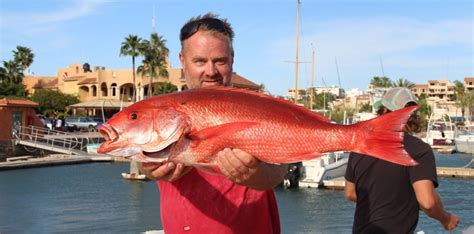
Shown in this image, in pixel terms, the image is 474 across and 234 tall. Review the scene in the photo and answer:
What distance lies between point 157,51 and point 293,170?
122 ft

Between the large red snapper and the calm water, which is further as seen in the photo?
the calm water

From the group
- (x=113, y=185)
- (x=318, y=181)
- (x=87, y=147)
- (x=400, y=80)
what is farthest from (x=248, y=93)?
(x=400, y=80)

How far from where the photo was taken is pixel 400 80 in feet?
284

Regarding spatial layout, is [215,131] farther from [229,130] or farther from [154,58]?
[154,58]

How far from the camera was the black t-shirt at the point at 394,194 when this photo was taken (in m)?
3.68

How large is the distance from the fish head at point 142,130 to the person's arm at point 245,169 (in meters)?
0.19

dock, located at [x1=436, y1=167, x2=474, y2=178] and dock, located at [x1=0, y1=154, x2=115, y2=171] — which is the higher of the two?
dock, located at [x1=436, y1=167, x2=474, y2=178]

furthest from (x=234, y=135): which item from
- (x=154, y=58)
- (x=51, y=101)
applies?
(x=51, y=101)

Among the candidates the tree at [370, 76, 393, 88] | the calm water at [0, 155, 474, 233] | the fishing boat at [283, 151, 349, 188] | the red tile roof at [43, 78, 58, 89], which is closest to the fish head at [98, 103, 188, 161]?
the calm water at [0, 155, 474, 233]

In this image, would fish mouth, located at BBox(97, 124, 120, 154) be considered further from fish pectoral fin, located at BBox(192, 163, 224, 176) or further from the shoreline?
the shoreline

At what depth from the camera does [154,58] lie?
57469mm

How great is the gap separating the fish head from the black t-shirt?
6.81 feet

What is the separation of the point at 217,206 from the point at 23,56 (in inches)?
2540

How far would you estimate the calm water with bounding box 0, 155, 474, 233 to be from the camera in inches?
645
